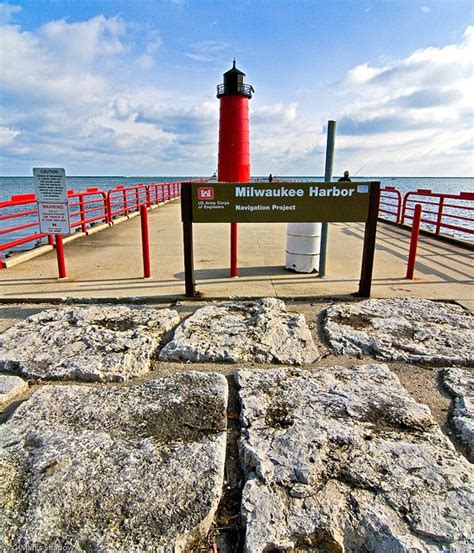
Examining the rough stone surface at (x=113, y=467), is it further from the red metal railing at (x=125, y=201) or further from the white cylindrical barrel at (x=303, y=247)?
the red metal railing at (x=125, y=201)

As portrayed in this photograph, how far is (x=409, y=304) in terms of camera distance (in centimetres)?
375

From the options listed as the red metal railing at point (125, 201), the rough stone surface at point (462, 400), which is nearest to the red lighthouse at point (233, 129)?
the red metal railing at point (125, 201)

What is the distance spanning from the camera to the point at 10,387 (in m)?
2.31

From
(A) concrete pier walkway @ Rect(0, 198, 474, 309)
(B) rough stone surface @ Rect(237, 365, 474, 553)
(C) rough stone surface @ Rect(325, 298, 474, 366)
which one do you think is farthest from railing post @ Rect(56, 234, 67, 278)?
(B) rough stone surface @ Rect(237, 365, 474, 553)

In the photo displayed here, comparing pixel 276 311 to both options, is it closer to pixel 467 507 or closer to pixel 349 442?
pixel 349 442

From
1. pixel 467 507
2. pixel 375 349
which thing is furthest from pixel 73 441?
pixel 375 349

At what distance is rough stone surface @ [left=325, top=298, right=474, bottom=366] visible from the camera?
9.06 feet

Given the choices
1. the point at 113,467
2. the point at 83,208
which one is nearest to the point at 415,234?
the point at 113,467

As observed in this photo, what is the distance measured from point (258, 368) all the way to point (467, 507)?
54.6 inches

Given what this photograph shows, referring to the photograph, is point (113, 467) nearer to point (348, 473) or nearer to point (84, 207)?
point (348, 473)

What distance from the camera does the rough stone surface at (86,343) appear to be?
2521mm

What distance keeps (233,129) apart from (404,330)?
16.7 meters

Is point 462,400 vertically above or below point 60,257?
below

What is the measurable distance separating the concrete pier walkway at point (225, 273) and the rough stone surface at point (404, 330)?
20.9 inches
